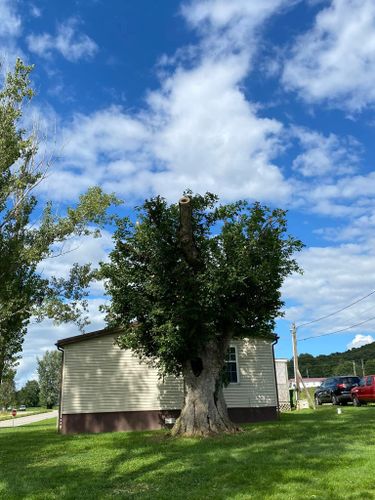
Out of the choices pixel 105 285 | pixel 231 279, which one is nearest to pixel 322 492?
pixel 231 279

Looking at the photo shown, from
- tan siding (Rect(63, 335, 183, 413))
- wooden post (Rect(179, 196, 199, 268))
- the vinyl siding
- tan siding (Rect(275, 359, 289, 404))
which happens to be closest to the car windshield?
tan siding (Rect(275, 359, 289, 404))

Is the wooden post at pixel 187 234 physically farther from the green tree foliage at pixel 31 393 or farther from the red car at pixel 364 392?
the green tree foliage at pixel 31 393

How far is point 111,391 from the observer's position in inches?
805

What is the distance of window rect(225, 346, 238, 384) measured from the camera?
21781 millimetres

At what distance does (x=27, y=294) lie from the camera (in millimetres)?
17859

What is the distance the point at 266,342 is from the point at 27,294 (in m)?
10.5

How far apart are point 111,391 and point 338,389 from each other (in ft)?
50.3

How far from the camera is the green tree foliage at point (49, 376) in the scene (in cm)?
6862

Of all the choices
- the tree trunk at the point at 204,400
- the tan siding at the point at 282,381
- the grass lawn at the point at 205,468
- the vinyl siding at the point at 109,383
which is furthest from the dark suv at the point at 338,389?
the tree trunk at the point at 204,400

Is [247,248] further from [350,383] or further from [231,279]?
[350,383]

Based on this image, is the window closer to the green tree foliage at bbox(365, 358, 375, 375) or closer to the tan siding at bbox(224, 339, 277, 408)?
the tan siding at bbox(224, 339, 277, 408)

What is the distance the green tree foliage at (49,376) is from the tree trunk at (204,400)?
5538 cm

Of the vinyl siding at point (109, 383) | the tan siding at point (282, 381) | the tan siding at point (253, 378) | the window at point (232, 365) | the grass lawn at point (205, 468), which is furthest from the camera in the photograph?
the tan siding at point (282, 381)

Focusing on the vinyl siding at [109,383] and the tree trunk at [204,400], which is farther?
the vinyl siding at [109,383]
